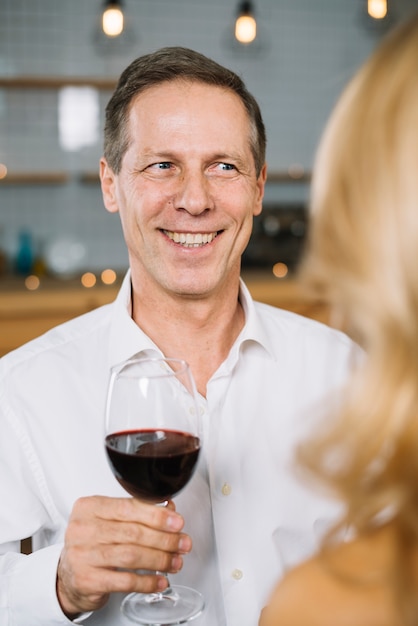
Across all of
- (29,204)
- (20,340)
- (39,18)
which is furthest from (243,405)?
(39,18)

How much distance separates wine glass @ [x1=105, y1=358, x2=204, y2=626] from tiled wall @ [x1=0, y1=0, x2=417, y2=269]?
14.1 ft

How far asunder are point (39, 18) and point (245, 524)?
447cm

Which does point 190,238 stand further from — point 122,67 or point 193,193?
point 122,67

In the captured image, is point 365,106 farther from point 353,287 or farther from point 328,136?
point 353,287

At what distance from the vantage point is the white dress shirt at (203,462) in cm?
139

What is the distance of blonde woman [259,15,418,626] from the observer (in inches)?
27.2

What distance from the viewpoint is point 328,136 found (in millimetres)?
764

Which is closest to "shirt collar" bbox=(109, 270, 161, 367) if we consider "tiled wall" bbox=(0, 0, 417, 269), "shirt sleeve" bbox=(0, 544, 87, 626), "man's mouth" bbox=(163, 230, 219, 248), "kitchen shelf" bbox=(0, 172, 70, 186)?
"man's mouth" bbox=(163, 230, 219, 248)

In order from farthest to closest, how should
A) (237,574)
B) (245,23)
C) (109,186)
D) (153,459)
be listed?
(245,23) → (109,186) → (237,574) → (153,459)

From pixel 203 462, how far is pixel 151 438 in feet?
1.35

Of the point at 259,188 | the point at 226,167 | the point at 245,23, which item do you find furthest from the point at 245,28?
the point at 226,167

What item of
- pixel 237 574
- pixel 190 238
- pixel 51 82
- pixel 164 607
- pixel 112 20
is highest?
pixel 112 20

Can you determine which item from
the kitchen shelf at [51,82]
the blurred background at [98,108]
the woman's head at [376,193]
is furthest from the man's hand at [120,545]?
the kitchen shelf at [51,82]

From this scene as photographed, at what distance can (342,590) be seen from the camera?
700mm
